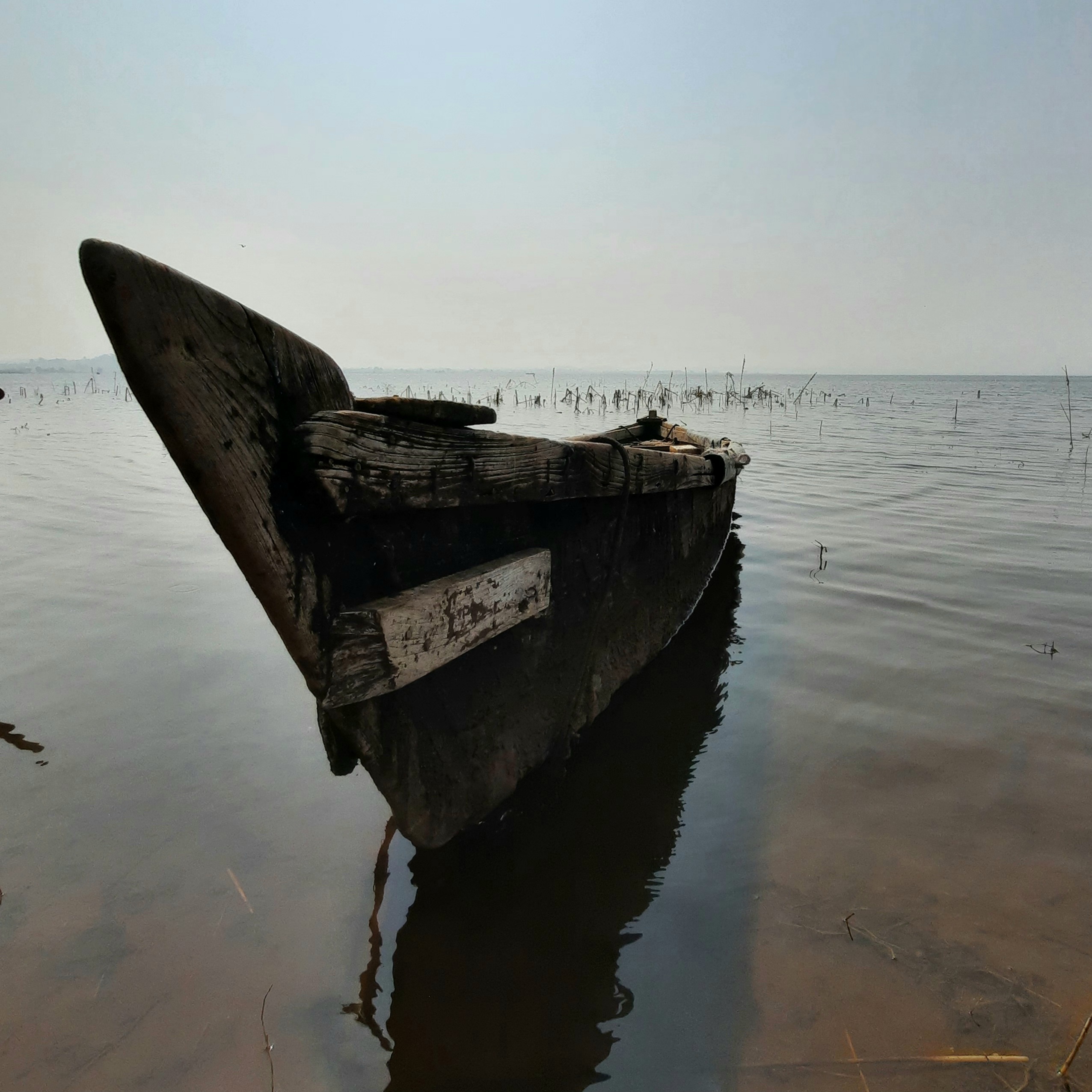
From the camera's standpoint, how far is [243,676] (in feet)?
11.1

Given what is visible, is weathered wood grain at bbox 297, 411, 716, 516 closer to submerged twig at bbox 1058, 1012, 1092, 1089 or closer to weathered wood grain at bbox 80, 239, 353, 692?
weathered wood grain at bbox 80, 239, 353, 692

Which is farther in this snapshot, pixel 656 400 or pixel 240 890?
pixel 656 400

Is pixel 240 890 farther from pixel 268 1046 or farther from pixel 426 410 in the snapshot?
pixel 426 410

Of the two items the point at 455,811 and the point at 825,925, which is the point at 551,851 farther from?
the point at 825,925

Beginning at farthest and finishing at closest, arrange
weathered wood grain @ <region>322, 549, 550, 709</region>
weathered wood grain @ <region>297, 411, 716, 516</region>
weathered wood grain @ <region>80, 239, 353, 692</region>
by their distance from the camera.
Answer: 1. weathered wood grain @ <region>322, 549, 550, 709</region>
2. weathered wood grain @ <region>297, 411, 716, 516</region>
3. weathered wood grain @ <region>80, 239, 353, 692</region>

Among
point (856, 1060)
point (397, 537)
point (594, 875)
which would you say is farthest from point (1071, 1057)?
point (397, 537)

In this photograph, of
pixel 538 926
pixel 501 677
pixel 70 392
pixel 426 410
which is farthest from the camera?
pixel 70 392

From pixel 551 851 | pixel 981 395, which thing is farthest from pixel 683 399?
pixel 551 851

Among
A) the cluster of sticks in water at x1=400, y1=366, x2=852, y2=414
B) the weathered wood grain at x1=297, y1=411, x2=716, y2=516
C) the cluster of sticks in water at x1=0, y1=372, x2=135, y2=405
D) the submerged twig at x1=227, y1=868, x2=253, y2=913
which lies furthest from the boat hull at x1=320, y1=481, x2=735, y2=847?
the cluster of sticks in water at x1=0, y1=372, x2=135, y2=405

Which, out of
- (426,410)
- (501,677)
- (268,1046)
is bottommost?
(268,1046)

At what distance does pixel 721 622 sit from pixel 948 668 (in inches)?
51.1

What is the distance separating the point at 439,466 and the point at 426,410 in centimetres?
13

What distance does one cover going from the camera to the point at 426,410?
59.7 inches

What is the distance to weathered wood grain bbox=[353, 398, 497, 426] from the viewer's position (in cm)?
144
